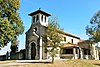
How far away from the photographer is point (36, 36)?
49.9 m

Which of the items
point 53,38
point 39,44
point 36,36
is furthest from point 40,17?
point 53,38

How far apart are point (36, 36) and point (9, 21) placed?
15.2 metres

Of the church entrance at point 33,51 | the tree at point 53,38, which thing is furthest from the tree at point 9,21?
the church entrance at point 33,51

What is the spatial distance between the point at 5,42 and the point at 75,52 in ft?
79.6

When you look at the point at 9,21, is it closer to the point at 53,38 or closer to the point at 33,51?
the point at 53,38

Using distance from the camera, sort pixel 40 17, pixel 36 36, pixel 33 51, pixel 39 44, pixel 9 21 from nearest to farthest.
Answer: pixel 9 21 < pixel 39 44 < pixel 36 36 < pixel 33 51 < pixel 40 17

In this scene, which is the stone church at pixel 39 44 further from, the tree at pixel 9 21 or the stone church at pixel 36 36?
the tree at pixel 9 21

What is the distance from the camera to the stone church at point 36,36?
160 feet

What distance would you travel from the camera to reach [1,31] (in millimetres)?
32062

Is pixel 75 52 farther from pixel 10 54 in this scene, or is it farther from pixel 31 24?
pixel 10 54

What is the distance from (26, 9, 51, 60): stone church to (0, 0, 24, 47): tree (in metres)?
12.3

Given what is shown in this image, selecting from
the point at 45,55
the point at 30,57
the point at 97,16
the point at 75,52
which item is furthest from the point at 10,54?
the point at 97,16

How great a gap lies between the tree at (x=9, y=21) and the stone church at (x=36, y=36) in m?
12.3

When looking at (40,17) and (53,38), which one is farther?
(40,17)
